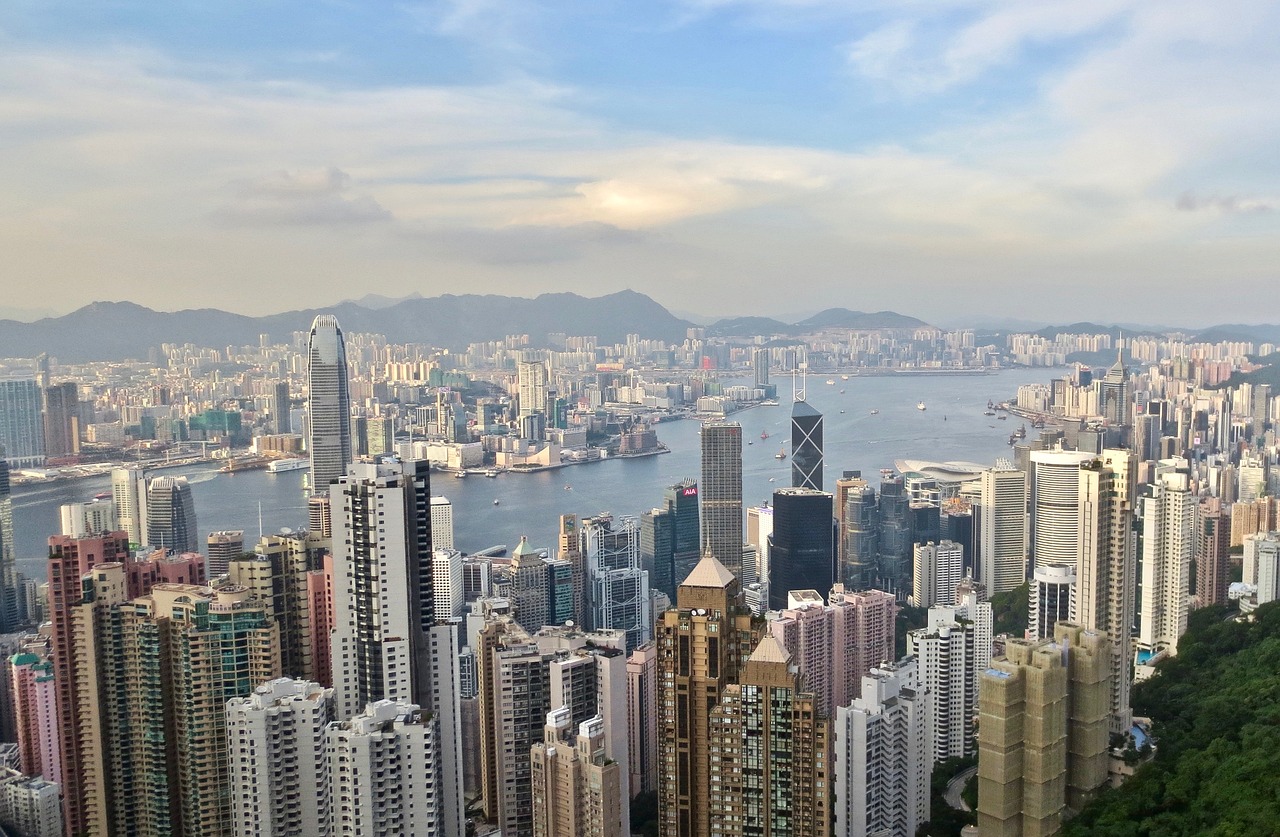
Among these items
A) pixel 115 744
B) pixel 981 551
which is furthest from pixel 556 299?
pixel 115 744

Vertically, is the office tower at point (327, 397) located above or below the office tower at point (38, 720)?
above

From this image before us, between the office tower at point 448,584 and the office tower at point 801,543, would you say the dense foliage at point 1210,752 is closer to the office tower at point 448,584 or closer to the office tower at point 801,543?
the office tower at point 801,543

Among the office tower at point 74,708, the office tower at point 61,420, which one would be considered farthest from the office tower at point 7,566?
the office tower at point 74,708

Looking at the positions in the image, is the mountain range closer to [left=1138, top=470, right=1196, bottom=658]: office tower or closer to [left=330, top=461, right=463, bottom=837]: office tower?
[left=330, top=461, right=463, bottom=837]: office tower

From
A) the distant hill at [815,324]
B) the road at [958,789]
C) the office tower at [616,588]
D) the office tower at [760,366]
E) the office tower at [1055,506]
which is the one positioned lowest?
the road at [958,789]

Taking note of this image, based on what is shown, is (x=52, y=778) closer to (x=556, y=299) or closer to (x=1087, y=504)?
(x=1087, y=504)
